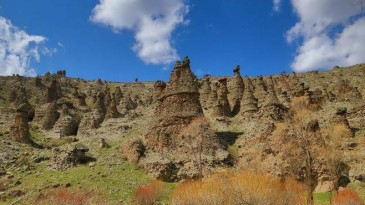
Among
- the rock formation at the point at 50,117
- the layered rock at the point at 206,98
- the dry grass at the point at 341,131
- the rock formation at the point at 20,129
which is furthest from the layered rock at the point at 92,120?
the dry grass at the point at 341,131

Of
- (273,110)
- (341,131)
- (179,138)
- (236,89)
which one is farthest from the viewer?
(236,89)

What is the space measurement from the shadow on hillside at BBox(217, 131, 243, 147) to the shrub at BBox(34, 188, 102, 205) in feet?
55.5

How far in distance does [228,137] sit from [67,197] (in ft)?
71.2

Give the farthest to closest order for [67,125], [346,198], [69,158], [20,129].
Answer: [67,125] → [20,129] → [69,158] → [346,198]

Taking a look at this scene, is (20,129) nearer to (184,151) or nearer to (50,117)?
(50,117)

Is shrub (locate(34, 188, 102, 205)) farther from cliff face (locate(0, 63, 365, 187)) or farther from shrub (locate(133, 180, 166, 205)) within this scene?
cliff face (locate(0, 63, 365, 187))

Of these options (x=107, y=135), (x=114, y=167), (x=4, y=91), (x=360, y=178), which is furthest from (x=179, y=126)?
(x=4, y=91)

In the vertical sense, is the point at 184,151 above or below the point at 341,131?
below

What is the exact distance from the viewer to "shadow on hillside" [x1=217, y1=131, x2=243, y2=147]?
154ft

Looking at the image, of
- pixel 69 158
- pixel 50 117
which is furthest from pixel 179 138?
pixel 50 117

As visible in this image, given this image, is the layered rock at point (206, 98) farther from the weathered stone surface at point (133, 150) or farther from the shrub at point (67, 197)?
the shrub at point (67, 197)

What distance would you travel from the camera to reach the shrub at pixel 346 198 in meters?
32.6

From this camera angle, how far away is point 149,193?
3609cm

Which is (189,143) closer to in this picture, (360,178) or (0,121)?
(360,178)
